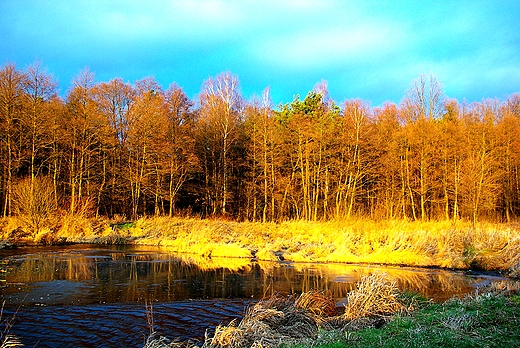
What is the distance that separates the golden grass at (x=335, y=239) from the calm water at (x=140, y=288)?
1.53 meters

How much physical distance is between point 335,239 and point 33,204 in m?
19.0

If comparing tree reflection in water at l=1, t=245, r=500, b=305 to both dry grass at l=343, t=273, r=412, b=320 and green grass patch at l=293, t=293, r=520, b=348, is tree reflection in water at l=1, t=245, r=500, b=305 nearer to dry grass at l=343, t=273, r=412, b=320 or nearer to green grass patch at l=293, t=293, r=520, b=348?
dry grass at l=343, t=273, r=412, b=320

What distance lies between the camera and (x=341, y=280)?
632 inches

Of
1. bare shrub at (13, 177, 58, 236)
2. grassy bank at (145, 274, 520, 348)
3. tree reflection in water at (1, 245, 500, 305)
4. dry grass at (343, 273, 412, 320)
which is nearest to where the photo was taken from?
grassy bank at (145, 274, 520, 348)

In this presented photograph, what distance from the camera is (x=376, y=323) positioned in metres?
9.29

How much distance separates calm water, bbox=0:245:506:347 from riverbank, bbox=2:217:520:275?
1.54 metres

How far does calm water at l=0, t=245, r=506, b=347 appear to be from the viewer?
9477mm

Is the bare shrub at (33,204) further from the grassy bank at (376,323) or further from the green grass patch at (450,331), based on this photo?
the green grass patch at (450,331)

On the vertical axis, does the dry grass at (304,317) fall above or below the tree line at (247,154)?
below

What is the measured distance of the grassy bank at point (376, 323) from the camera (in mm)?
6746

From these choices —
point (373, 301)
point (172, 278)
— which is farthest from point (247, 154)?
point (373, 301)

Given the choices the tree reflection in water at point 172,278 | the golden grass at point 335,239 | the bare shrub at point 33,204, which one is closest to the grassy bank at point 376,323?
the tree reflection in water at point 172,278

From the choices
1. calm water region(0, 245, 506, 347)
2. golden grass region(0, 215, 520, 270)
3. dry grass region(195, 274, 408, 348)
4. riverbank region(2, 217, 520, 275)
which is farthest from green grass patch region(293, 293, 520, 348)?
golden grass region(0, 215, 520, 270)

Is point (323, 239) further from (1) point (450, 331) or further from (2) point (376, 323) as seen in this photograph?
(1) point (450, 331)
